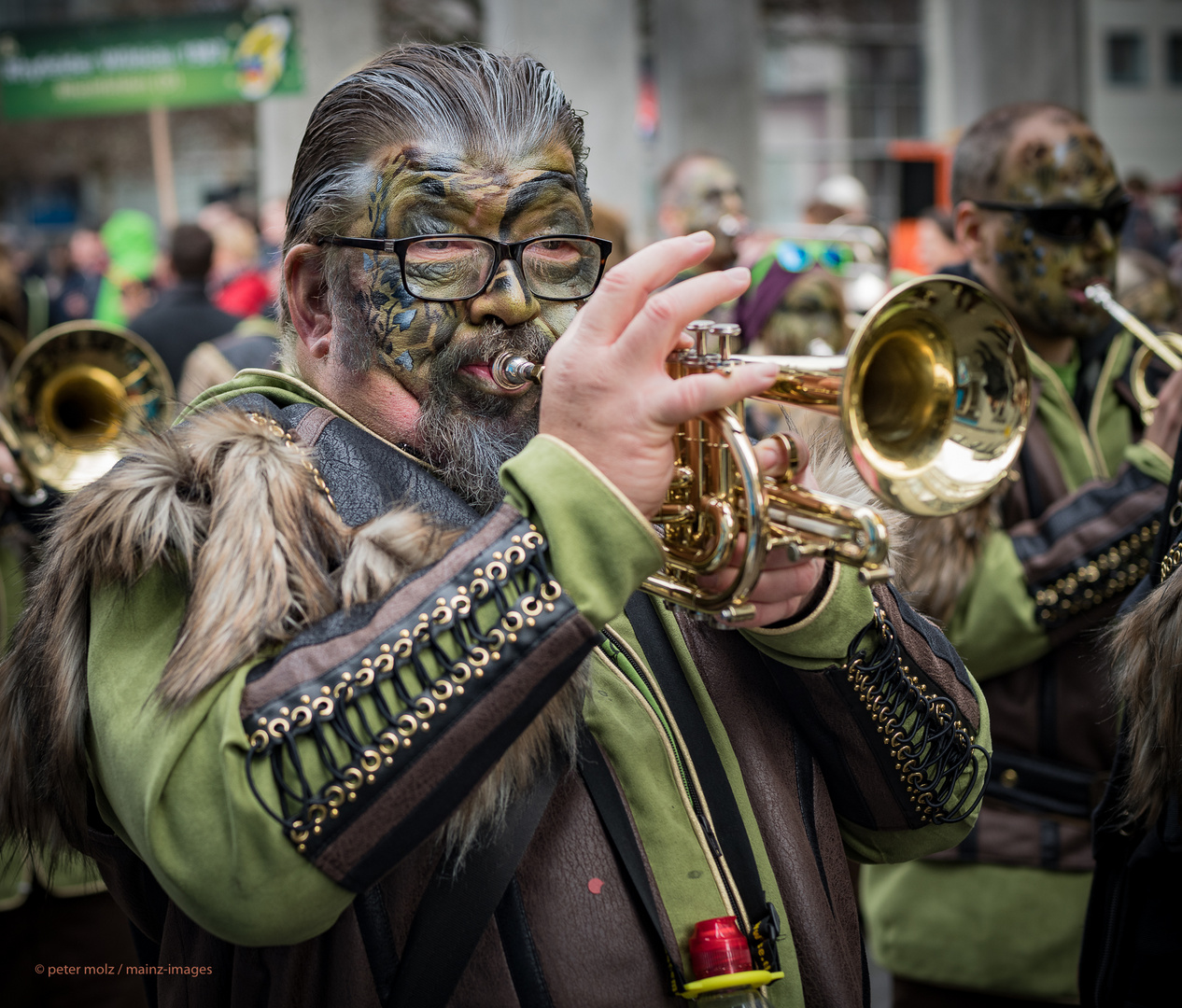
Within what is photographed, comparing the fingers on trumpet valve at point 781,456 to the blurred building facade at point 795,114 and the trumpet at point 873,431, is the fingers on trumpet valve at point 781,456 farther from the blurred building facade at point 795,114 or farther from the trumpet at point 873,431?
the blurred building facade at point 795,114

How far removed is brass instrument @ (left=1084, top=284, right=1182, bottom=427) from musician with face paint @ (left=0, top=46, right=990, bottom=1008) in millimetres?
1517

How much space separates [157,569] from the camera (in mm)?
1409

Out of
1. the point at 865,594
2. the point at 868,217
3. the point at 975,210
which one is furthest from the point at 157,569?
the point at 868,217

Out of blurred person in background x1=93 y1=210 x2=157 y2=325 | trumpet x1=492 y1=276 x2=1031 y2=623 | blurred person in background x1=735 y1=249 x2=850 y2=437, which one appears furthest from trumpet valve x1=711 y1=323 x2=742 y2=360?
blurred person in background x1=93 y1=210 x2=157 y2=325

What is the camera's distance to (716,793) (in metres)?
1.57

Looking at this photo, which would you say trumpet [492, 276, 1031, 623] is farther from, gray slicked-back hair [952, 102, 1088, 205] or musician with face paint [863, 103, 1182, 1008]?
gray slicked-back hair [952, 102, 1088, 205]

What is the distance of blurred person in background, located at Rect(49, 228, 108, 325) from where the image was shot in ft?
34.2

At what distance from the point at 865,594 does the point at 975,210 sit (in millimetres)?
1792

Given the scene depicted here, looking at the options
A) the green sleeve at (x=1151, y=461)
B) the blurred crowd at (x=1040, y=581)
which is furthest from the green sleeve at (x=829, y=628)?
the green sleeve at (x=1151, y=461)

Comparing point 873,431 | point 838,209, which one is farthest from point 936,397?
point 838,209

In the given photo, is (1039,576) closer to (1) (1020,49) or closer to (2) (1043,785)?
(2) (1043,785)

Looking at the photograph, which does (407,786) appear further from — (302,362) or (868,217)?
(868,217)

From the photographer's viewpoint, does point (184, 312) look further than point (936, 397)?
Yes

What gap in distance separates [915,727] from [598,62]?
7.31 m
